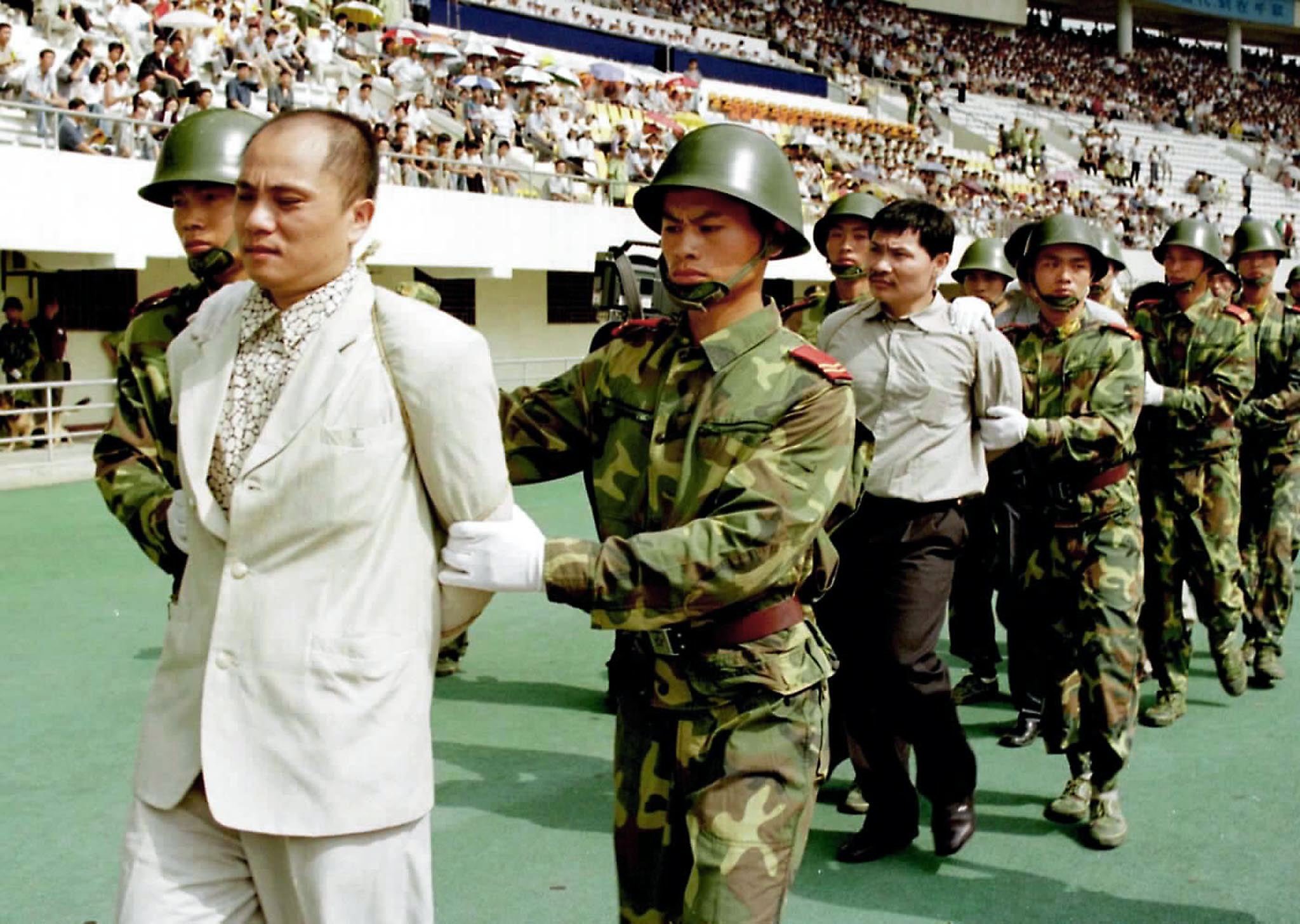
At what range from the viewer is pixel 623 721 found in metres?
3.17

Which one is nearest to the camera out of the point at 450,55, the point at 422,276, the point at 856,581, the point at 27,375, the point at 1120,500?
the point at 856,581

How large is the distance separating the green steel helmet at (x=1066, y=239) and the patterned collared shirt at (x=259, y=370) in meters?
3.47

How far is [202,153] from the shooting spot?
353 cm

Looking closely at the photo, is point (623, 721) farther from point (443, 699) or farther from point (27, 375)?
point (27, 375)

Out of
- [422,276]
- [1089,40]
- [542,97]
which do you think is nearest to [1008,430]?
[422,276]

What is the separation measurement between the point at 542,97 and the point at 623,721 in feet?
71.7

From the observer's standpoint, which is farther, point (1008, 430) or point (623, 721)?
point (1008, 430)

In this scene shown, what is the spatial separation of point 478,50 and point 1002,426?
68.5 feet

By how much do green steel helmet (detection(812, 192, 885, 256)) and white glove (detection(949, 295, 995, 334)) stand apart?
3.58 ft

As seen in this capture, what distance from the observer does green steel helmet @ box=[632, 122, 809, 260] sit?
303cm

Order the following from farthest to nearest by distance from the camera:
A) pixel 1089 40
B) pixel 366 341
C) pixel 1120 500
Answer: pixel 1089 40
pixel 1120 500
pixel 366 341

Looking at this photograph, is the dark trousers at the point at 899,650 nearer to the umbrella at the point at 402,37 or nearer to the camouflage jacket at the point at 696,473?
the camouflage jacket at the point at 696,473

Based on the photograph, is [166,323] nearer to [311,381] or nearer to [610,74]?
[311,381]

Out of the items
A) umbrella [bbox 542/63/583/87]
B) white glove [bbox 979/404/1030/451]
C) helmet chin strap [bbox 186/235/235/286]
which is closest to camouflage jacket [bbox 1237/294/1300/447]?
white glove [bbox 979/404/1030/451]
